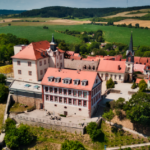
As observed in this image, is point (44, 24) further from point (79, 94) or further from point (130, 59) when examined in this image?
point (79, 94)

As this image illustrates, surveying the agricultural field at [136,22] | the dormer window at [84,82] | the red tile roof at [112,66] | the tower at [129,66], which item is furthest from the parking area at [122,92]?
the agricultural field at [136,22]

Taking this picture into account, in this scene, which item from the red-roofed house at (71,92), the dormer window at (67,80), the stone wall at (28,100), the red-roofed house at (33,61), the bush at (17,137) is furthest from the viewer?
the red-roofed house at (33,61)

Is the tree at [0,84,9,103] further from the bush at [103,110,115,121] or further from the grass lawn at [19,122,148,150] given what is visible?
the bush at [103,110,115,121]

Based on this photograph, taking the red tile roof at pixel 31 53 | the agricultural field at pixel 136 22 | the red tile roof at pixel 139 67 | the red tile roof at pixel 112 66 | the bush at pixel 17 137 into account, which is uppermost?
the agricultural field at pixel 136 22

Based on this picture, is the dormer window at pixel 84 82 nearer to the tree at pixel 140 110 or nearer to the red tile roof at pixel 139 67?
the tree at pixel 140 110

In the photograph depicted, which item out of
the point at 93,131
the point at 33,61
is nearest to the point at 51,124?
the point at 93,131

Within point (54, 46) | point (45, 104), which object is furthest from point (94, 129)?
point (54, 46)
